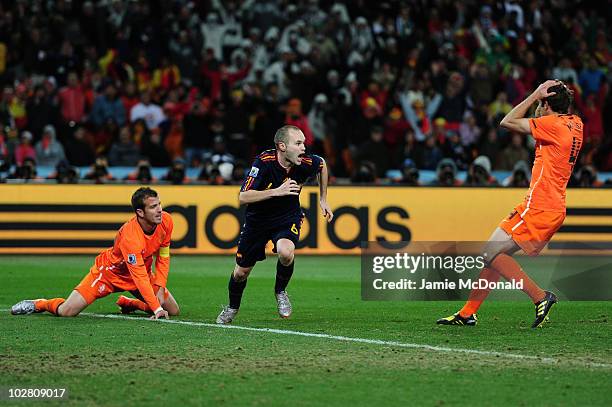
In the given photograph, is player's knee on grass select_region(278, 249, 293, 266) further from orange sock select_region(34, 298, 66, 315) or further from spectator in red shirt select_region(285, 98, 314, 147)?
spectator in red shirt select_region(285, 98, 314, 147)

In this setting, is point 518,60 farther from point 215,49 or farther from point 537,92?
point 537,92

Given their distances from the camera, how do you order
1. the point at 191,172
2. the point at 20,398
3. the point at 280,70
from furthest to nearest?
1. the point at 280,70
2. the point at 191,172
3. the point at 20,398

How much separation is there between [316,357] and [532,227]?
2.63m

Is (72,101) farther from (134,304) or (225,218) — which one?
(134,304)

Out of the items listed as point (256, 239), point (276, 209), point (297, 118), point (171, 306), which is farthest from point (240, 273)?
point (297, 118)

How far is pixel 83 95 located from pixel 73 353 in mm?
14955

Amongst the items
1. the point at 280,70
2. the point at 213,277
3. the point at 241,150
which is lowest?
the point at 213,277

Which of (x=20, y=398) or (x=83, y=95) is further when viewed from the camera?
(x=83, y=95)

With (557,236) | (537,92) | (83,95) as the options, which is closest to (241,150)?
(83,95)

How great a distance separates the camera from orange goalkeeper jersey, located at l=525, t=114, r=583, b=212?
399 inches

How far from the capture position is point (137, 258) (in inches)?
429

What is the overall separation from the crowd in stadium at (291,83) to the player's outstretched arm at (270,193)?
10.0m

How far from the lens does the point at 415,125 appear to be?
23.7 metres

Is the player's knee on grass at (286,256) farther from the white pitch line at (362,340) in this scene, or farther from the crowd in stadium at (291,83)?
the crowd in stadium at (291,83)
